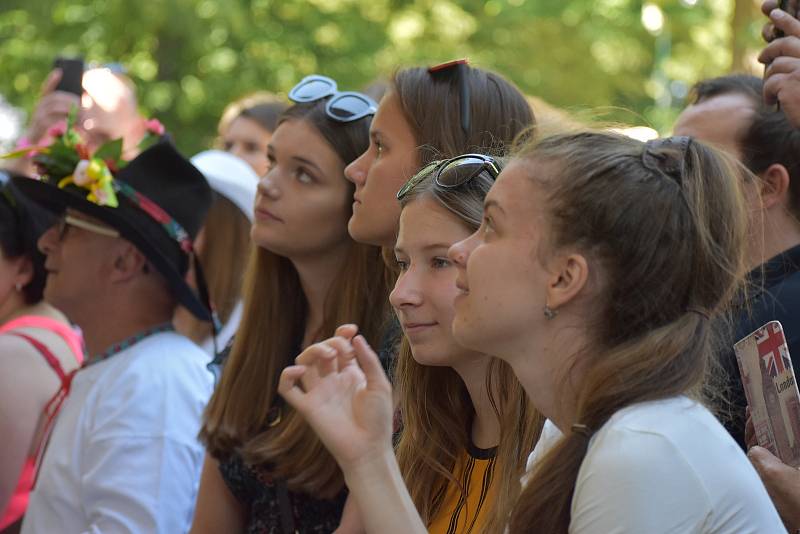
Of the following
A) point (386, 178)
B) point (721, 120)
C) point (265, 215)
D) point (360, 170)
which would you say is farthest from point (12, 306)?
point (721, 120)

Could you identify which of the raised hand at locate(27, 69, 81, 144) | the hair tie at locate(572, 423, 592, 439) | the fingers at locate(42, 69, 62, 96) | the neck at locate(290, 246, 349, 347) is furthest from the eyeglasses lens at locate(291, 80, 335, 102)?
the fingers at locate(42, 69, 62, 96)

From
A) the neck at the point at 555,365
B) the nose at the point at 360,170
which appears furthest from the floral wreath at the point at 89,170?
the neck at the point at 555,365

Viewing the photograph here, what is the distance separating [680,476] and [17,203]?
372cm

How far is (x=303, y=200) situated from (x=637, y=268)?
73.4 inches

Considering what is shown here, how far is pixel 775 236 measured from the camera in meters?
3.76

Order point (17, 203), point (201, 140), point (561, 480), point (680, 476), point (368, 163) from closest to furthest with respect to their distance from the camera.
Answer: point (680, 476) < point (561, 480) < point (368, 163) < point (17, 203) < point (201, 140)

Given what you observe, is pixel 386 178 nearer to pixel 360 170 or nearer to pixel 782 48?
pixel 360 170

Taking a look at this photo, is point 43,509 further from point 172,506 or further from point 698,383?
point 698,383

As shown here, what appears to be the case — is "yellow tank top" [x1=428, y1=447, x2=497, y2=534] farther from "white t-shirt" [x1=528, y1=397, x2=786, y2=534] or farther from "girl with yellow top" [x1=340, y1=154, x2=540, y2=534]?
"white t-shirt" [x1=528, y1=397, x2=786, y2=534]

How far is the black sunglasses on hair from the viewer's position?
3541 mm

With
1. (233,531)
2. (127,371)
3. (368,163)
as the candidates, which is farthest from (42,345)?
(368,163)

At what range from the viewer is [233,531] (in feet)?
12.9

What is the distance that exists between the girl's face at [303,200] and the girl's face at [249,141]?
235cm

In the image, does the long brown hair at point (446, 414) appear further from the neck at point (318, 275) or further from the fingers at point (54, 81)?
the fingers at point (54, 81)
